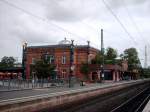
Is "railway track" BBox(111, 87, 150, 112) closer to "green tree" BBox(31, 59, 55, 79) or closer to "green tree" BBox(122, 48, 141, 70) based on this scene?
"green tree" BBox(31, 59, 55, 79)

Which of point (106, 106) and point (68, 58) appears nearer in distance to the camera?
point (106, 106)

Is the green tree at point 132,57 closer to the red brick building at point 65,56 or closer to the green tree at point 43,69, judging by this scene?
the red brick building at point 65,56

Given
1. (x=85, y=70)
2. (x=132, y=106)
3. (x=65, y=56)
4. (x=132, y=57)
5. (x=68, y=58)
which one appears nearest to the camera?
(x=132, y=106)

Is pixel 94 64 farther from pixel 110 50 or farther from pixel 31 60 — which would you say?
pixel 110 50

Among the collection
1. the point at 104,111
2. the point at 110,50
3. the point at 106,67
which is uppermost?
the point at 110,50

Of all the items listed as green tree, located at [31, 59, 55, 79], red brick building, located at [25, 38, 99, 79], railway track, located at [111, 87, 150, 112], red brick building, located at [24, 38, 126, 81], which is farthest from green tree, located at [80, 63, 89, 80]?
railway track, located at [111, 87, 150, 112]

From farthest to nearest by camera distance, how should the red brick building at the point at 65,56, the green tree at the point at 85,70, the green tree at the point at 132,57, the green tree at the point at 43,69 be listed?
the green tree at the point at 132,57, the red brick building at the point at 65,56, the green tree at the point at 85,70, the green tree at the point at 43,69

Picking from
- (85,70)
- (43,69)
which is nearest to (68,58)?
(85,70)

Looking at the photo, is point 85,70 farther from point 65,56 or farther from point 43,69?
point 43,69

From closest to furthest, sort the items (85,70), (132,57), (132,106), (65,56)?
(132,106)
(85,70)
(65,56)
(132,57)

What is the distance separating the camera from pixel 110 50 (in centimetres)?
12769

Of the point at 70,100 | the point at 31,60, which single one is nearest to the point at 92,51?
the point at 31,60

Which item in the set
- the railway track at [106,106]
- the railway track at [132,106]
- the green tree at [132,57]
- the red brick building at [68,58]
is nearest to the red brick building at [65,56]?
the red brick building at [68,58]

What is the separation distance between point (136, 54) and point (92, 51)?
249 ft
